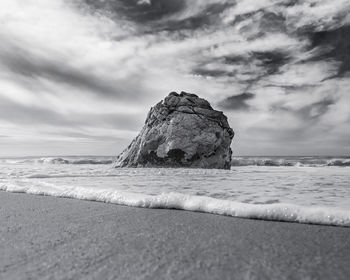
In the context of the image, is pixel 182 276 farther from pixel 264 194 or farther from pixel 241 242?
pixel 264 194

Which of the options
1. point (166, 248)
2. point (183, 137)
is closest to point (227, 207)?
point (166, 248)

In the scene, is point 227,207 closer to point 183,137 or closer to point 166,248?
point 166,248

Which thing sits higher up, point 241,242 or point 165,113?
point 165,113

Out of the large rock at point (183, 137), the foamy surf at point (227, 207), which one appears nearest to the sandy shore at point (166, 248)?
the foamy surf at point (227, 207)

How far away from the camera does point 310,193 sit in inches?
109

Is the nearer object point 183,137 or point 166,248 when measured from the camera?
point 166,248

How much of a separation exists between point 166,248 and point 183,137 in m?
7.70

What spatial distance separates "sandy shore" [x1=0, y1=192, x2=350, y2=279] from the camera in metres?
1.03

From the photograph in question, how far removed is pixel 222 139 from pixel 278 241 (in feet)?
26.9

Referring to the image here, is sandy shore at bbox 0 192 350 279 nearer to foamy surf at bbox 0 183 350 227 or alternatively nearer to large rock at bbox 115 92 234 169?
foamy surf at bbox 0 183 350 227

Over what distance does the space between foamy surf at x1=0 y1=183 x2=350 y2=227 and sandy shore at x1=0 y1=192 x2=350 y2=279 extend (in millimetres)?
102

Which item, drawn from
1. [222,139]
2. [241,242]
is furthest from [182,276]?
[222,139]

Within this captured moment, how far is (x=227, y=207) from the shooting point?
2.12 metres

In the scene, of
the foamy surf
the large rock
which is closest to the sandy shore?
the foamy surf
